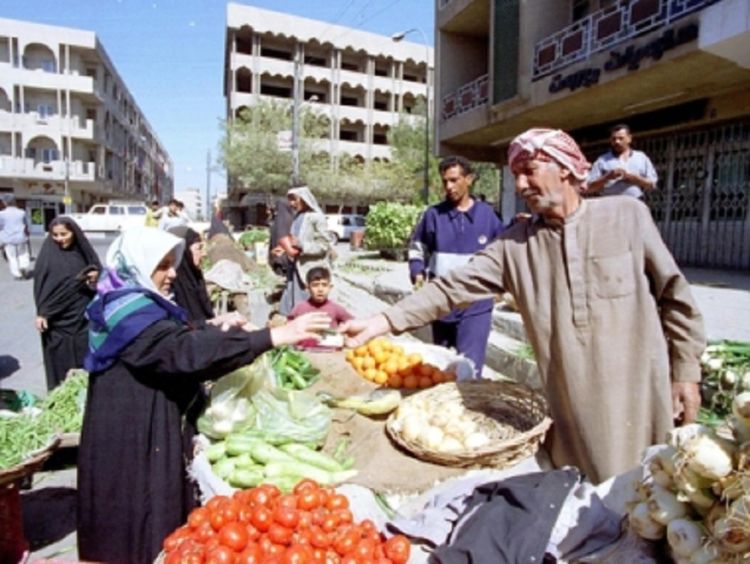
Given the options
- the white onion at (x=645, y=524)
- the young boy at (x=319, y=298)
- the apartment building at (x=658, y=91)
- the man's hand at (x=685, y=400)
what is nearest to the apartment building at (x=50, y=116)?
the apartment building at (x=658, y=91)

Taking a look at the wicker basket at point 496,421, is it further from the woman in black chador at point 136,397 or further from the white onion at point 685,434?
the white onion at point 685,434

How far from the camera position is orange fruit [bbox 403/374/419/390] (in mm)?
3727

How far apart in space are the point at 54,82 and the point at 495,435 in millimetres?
50126

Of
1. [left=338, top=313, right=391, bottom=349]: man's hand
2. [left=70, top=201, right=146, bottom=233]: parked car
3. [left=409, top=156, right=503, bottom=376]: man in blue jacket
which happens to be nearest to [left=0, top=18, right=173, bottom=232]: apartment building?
[left=70, top=201, right=146, bottom=233]: parked car

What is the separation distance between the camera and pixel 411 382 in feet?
12.3

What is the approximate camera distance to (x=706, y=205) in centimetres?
1060

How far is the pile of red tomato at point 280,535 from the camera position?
1.80 m

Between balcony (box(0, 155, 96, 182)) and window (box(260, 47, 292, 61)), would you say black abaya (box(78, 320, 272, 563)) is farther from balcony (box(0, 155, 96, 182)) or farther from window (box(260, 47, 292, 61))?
window (box(260, 47, 292, 61))

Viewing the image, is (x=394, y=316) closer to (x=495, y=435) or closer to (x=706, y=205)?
(x=495, y=435)

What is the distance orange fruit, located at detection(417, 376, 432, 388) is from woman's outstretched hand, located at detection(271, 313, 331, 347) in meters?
1.34

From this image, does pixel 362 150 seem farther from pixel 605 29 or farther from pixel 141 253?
pixel 141 253

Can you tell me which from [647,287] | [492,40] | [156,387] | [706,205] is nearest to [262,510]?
[156,387]

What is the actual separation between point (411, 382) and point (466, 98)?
45.8ft

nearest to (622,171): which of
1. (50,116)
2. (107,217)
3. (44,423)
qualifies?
(44,423)
